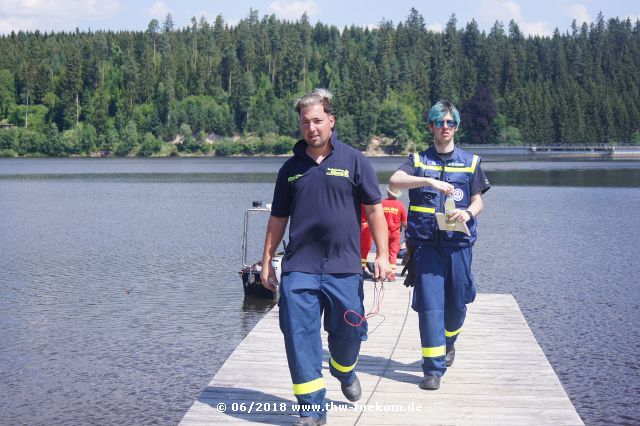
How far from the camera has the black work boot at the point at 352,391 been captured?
766 centimetres

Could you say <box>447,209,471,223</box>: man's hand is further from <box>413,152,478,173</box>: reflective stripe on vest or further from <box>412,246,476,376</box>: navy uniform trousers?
<box>413,152,478,173</box>: reflective stripe on vest

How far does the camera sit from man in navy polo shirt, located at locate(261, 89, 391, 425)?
693cm

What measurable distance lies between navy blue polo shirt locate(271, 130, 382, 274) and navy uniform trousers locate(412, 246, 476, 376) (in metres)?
1.33

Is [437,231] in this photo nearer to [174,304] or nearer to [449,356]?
[449,356]

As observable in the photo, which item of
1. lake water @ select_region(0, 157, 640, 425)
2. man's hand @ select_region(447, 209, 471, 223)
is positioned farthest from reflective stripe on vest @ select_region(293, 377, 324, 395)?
lake water @ select_region(0, 157, 640, 425)

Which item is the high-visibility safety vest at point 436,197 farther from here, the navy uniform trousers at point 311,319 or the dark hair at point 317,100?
the dark hair at point 317,100

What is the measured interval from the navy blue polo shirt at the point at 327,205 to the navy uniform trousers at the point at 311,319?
4.0 inches

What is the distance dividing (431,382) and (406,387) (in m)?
0.27


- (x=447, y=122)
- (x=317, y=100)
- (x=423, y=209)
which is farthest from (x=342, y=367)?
(x=447, y=122)

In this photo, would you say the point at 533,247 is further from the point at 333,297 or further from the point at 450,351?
the point at 333,297

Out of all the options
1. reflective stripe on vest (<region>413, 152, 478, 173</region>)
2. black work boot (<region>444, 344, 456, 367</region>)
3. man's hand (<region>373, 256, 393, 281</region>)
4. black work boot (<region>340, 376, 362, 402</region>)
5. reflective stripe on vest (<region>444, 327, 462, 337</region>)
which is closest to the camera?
man's hand (<region>373, 256, 393, 281</region>)

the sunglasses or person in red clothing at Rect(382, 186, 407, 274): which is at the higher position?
the sunglasses

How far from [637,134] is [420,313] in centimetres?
19932

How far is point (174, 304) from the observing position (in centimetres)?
1931
